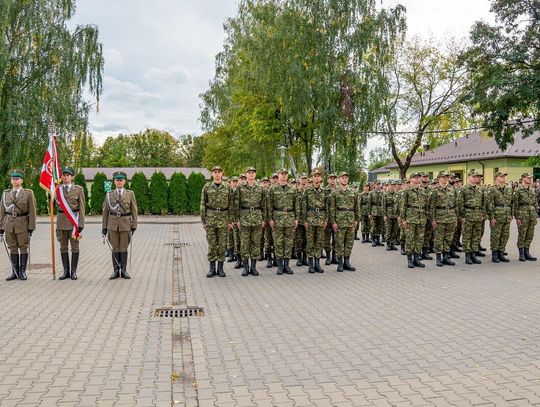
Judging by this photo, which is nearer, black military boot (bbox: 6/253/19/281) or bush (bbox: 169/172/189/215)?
black military boot (bbox: 6/253/19/281)

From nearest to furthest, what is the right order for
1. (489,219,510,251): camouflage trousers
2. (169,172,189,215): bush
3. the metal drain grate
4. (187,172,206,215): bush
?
1. the metal drain grate
2. (489,219,510,251): camouflage trousers
3. (169,172,189,215): bush
4. (187,172,206,215): bush

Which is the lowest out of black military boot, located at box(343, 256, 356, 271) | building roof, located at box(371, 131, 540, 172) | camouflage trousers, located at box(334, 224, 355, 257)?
black military boot, located at box(343, 256, 356, 271)

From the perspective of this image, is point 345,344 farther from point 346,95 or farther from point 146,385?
point 346,95

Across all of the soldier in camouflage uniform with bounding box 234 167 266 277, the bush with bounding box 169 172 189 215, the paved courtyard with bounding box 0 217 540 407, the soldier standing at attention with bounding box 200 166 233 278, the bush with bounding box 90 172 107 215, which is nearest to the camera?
the paved courtyard with bounding box 0 217 540 407

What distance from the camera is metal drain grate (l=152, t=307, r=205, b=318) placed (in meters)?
7.18

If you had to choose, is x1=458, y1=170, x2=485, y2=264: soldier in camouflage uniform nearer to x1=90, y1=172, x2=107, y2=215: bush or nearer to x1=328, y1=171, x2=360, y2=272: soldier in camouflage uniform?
x1=328, y1=171, x2=360, y2=272: soldier in camouflage uniform

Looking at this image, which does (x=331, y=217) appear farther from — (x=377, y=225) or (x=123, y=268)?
(x=377, y=225)

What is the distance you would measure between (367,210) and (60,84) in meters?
17.2

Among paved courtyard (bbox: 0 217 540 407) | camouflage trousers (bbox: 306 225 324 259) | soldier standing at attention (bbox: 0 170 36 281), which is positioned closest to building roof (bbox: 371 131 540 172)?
camouflage trousers (bbox: 306 225 324 259)

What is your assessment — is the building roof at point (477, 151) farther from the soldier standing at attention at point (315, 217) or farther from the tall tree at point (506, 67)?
the soldier standing at attention at point (315, 217)

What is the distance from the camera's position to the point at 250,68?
2820 cm

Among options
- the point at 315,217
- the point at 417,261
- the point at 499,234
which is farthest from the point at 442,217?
the point at 315,217

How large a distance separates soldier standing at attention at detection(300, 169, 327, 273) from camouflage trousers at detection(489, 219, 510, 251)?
13.4 ft

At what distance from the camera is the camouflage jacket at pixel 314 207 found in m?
11.1
